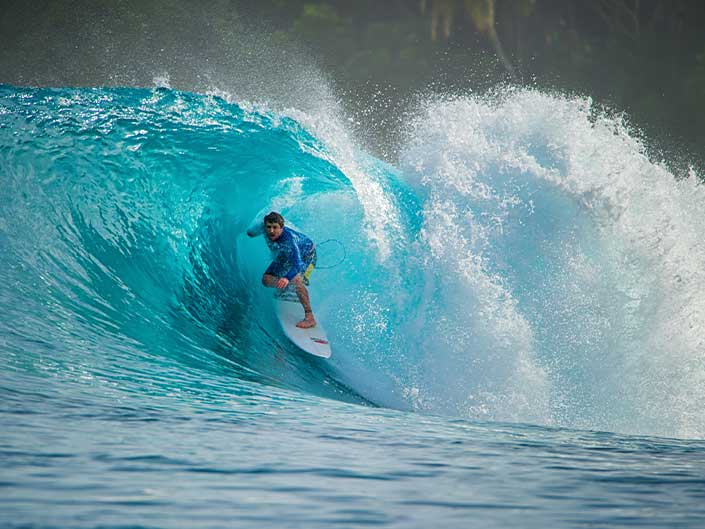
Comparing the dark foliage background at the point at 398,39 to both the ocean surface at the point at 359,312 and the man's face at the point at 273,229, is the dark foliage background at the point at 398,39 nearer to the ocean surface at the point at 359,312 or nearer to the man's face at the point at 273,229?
the ocean surface at the point at 359,312

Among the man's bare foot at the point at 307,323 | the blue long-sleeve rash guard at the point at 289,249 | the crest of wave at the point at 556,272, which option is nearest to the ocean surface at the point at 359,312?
the crest of wave at the point at 556,272

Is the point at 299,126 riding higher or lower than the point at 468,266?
higher

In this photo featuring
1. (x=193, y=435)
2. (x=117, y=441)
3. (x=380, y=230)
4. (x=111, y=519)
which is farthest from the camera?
(x=380, y=230)

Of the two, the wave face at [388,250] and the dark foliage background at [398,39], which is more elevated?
the dark foliage background at [398,39]

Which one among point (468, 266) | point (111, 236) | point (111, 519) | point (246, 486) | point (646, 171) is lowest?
point (111, 519)

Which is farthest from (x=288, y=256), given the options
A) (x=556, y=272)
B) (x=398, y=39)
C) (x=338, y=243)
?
(x=398, y=39)

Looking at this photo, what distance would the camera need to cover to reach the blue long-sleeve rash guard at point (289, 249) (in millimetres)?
5141

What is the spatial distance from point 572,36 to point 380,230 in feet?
56.7

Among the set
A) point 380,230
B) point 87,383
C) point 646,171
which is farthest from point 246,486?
point 646,171

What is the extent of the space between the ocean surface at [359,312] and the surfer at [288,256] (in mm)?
295

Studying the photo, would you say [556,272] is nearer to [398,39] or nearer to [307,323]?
[307,323]

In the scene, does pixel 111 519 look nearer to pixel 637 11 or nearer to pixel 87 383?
pixel 87 383

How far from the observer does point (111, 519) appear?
166 cm

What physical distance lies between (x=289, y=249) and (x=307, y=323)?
0.50 meters
